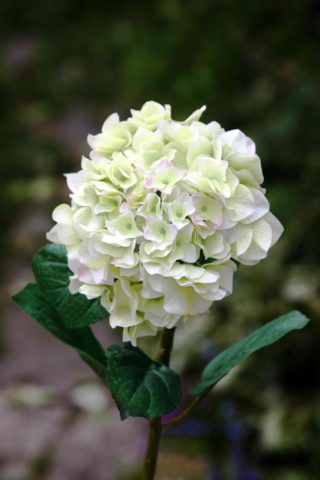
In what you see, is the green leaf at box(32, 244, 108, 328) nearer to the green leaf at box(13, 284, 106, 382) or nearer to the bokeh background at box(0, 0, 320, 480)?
the green leaf at box(13, 284, 106, 382)

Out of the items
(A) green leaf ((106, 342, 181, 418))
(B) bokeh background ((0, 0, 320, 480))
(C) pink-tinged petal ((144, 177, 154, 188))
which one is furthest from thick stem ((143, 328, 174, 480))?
(B) bokeh background ((0, 0, 320, 480))

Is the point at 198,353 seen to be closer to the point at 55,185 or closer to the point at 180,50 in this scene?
the point at 55,185

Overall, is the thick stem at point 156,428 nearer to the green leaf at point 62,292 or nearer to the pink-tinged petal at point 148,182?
the green leaf at point 62,292

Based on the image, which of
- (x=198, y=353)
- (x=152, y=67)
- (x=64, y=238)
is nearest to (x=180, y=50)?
(x=152, y=67)

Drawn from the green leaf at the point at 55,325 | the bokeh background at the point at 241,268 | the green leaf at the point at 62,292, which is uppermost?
the green leaf at the point at 62,292

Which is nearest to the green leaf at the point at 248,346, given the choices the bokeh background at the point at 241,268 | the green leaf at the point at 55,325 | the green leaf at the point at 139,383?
the green leaf at the point at 139,383

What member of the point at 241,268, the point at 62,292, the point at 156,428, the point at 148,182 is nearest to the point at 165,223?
the point at 148,182

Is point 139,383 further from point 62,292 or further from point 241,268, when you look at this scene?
point 241,268
